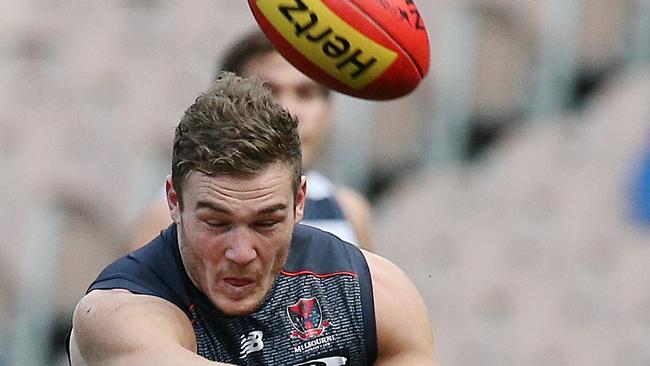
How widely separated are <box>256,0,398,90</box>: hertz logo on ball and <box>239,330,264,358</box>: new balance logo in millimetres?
815

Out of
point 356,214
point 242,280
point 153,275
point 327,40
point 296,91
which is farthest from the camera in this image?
point 356,214

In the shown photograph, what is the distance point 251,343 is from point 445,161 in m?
3.67

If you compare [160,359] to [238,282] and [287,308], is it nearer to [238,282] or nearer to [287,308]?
[238,282]

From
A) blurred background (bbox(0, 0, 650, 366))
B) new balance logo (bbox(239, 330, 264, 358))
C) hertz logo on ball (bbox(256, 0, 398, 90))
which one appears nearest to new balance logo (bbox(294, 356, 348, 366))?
new balance logo (bbox(239, 330, 264, 358))

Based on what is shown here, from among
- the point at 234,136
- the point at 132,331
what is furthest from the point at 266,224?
the point at 132,331

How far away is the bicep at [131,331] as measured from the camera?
255 cm

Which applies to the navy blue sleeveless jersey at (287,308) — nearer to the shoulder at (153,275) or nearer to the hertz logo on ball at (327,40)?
the shoulder at (153,275)

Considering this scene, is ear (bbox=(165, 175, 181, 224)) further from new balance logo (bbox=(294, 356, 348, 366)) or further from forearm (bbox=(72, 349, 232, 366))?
new balance logo (bbox=(294, 356, 348, 366))

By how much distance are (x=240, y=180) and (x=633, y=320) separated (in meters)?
3.86

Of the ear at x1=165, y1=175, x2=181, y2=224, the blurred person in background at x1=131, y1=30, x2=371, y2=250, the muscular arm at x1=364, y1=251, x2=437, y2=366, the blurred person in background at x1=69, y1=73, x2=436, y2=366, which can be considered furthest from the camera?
the blurred person in background at x1=131, y1=30, x2=371, y2=250

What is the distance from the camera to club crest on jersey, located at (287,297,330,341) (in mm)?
2793

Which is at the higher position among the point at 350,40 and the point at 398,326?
the point at 350,40

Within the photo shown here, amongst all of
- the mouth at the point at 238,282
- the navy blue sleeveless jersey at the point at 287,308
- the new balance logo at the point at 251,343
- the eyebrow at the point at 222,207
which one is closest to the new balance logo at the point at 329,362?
the navy blue sleeveless jersey at the point at 287,308

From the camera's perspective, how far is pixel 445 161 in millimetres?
6328
